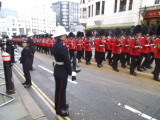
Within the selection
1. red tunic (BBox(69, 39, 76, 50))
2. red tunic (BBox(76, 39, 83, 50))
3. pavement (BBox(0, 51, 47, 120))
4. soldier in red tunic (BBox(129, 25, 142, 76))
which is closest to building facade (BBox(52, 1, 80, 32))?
red tunic (BBox(69, 39, 76, 50))

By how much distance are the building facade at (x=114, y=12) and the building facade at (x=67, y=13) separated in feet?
230

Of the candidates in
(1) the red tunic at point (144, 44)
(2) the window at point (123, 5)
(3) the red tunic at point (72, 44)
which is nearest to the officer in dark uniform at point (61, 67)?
(1) the red tunic at point (144, 44)

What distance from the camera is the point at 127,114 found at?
3.33 metres

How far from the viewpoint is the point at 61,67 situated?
3.18 meters

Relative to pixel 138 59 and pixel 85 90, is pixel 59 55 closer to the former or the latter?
pixel 85 90

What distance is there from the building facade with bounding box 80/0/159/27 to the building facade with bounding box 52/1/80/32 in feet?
230

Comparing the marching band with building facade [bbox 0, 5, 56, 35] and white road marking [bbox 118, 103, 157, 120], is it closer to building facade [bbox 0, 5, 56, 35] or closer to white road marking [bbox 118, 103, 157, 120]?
white road marking [bbox 118, 103, 157, 120]

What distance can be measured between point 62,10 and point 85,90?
102m

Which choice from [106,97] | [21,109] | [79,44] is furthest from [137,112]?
[79,44]

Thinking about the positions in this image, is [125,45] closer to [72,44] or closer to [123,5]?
[72,44]

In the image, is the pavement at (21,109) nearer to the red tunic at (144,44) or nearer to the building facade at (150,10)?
the red tunic at (144,44)

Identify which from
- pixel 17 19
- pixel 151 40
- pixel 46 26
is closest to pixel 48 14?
pixel 46 26

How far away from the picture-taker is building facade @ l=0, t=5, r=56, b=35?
270ft

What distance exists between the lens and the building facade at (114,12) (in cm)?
1914
